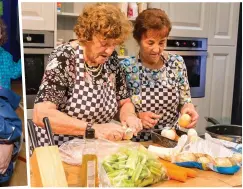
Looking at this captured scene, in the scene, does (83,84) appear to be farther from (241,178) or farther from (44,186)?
(241,178)

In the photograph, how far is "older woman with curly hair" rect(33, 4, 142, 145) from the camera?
702 millimetres

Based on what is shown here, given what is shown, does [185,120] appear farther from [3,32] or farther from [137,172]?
[3,32]

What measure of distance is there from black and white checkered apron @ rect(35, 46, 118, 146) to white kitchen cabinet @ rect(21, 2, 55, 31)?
10 cm

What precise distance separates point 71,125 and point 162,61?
0.93 ft

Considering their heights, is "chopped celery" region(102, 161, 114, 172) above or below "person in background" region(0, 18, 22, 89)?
below

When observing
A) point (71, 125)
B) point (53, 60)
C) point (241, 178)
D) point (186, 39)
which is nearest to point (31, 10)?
point (53, 60)

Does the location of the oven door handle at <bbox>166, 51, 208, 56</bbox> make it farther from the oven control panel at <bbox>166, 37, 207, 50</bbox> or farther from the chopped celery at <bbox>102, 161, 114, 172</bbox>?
the chopped celery at <bbox>102, 161, 114, 172</bbox>

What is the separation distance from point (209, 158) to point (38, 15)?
1.42ft

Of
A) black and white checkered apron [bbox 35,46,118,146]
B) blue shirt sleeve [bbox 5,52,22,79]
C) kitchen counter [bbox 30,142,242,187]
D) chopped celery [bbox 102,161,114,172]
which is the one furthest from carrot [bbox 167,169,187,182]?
blue shirt sleeve [bbox 5,52,22,79]

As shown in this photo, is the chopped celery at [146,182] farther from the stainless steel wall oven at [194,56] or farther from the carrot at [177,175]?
the stainless steel wall oven at [194,56]

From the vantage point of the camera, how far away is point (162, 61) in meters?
0.85

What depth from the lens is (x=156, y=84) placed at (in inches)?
33.3

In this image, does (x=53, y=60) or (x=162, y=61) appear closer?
(x=53, y=60)

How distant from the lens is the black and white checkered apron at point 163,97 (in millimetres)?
841
